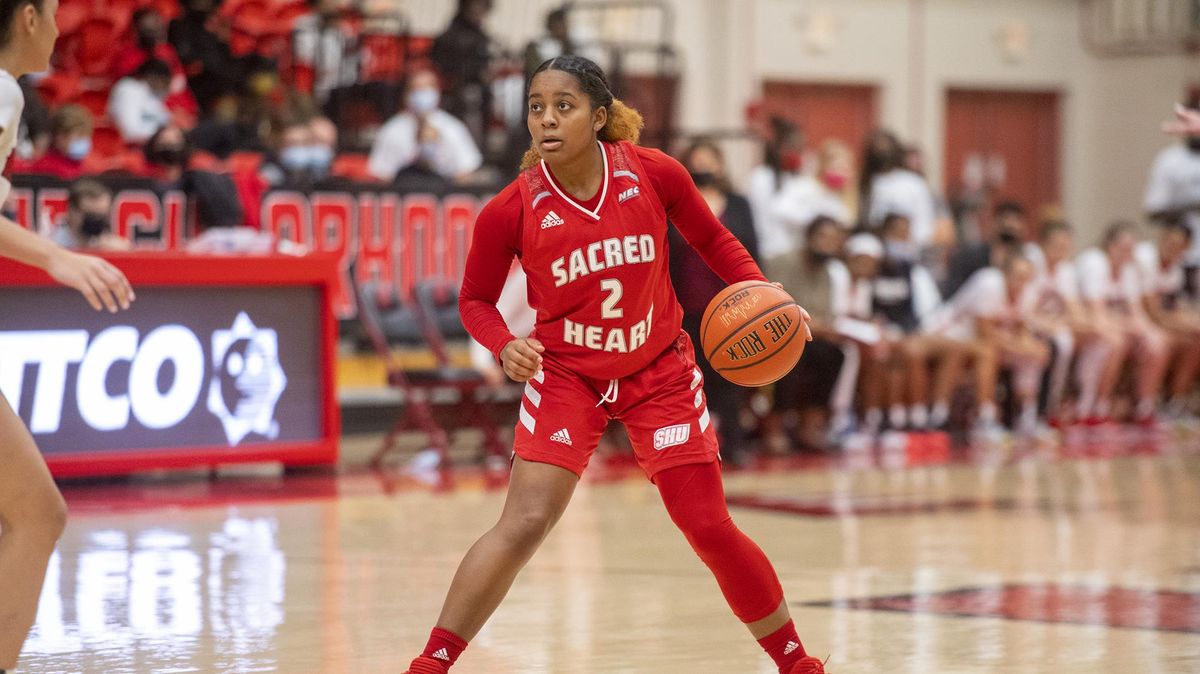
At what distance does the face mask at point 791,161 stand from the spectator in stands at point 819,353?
6.67ft

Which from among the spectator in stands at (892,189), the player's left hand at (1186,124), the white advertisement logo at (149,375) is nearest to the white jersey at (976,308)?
the spectator in stands at (892,189)

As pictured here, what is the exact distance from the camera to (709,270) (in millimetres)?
11742

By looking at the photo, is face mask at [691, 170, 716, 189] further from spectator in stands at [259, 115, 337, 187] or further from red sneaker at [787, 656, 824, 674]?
red sneaker at [787, 656, 824, 674]

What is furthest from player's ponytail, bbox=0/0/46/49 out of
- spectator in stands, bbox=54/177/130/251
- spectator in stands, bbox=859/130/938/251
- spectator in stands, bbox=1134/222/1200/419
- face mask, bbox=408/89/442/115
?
spectator in stands, bbox=1134/222/1200/419

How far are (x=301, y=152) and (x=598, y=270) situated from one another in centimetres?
944

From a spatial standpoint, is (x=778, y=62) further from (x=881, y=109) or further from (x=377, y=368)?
(x=377, y=368)

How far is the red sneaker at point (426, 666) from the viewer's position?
15.5ft

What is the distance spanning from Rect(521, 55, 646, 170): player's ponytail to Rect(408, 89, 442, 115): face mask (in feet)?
31.8

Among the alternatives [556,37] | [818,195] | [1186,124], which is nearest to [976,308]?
[818,195]

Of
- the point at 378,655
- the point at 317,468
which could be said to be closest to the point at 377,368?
the point at 317,468

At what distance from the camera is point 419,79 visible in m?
14.8

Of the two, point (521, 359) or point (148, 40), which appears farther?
point (148, 40)

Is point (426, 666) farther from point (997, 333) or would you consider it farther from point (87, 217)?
point (997, 333)

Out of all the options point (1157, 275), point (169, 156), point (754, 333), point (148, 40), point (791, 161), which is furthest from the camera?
point (1157, 275)
